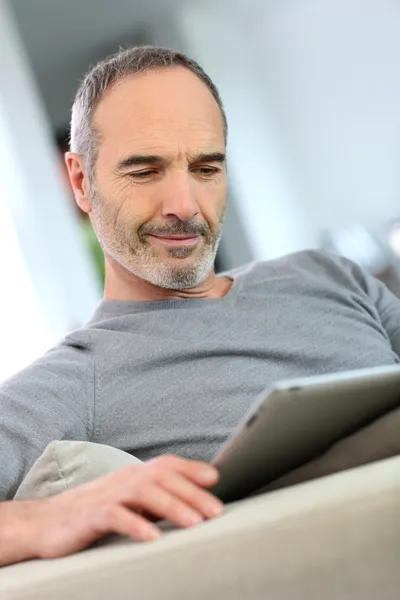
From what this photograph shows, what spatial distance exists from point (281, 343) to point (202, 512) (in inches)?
24.5

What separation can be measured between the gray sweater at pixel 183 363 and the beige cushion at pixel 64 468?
113 mm

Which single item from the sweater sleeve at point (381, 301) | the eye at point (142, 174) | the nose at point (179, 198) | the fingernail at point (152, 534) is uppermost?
the eye at point (142, 174)

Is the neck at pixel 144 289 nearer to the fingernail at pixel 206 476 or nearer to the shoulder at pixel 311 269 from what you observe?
the shoulder at pixel 311 269

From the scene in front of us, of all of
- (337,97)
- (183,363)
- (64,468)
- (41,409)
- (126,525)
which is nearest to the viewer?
(126,525)

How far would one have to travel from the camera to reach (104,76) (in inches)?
58.8

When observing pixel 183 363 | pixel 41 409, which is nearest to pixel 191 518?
pixel 41 409

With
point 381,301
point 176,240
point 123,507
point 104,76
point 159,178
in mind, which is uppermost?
point 104,76

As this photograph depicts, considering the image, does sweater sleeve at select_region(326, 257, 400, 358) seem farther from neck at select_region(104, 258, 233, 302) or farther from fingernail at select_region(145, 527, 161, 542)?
fingernail at select_region(145, 527, 161, 542)

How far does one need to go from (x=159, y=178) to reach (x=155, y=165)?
22mm

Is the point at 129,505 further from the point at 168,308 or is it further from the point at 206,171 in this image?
the point at 206,171

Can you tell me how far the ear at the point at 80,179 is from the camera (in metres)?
1.56

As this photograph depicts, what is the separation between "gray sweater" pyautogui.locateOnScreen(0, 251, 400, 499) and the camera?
3.72 feet

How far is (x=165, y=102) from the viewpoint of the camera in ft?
4.76

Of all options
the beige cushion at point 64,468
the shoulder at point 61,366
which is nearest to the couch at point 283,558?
the beige cushion at point 64,468
